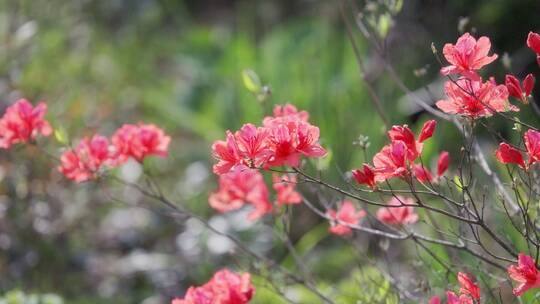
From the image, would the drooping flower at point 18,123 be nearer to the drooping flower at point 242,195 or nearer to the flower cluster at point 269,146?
the drooping flower at point 242,195

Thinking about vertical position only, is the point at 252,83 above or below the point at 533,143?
A: above

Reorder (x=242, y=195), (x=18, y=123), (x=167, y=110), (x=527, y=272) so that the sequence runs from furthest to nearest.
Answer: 1. (x=167, y=110)
2. (x=242, y=195)
3. (x=18, y=123)
4. (x=527, y=272)

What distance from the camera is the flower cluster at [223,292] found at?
1.63 metres

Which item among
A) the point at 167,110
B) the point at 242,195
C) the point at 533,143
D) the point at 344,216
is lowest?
the point at 533,143

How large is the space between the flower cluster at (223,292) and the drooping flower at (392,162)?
382 millimetres

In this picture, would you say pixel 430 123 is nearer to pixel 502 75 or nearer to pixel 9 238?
pixel 9 238

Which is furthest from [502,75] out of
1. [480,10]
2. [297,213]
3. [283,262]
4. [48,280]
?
[48,280]

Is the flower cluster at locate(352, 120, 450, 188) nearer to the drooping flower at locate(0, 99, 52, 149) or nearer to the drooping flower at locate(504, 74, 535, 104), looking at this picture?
the drooping flower at locate(504, 74, 535, 104)

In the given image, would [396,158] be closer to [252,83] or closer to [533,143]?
[533,143]

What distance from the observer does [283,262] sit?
138 inches

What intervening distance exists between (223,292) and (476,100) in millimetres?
599

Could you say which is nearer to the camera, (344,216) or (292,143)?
(292,143)

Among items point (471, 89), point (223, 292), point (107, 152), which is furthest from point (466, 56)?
point (107, 152)

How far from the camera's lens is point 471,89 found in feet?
4.70
